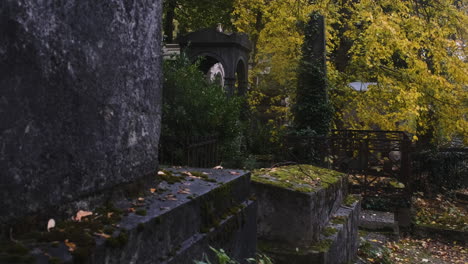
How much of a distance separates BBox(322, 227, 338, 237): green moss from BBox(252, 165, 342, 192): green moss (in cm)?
41

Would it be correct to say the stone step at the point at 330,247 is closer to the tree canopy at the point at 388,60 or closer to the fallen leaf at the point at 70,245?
the fallen leaf at the point at 70,245

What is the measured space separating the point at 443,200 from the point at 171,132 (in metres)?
9.21

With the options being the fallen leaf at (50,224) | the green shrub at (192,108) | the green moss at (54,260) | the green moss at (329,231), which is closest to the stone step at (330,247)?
the green moss at (329,231)

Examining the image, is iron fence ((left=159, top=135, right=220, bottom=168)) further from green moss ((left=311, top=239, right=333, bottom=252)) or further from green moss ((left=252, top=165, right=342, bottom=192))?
green moss ((left=311, top=239, right=333, bottom=252))

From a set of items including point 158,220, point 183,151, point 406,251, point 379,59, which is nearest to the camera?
A: point 158,220

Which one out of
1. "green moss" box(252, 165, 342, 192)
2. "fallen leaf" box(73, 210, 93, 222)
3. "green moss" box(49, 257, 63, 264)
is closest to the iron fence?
"green moss" box(252, 165, 342, 192)

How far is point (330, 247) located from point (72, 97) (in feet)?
9.66

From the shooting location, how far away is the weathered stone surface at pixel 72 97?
5.36ft

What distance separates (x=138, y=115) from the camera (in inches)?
96.7

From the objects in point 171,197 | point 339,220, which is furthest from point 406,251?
point 171,197

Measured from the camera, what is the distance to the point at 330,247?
4.17 meters

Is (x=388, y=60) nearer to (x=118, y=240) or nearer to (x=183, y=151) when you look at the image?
(x=183, y=151)

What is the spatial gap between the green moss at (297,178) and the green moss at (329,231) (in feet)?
1.36

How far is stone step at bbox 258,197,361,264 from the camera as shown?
394 centimetres
